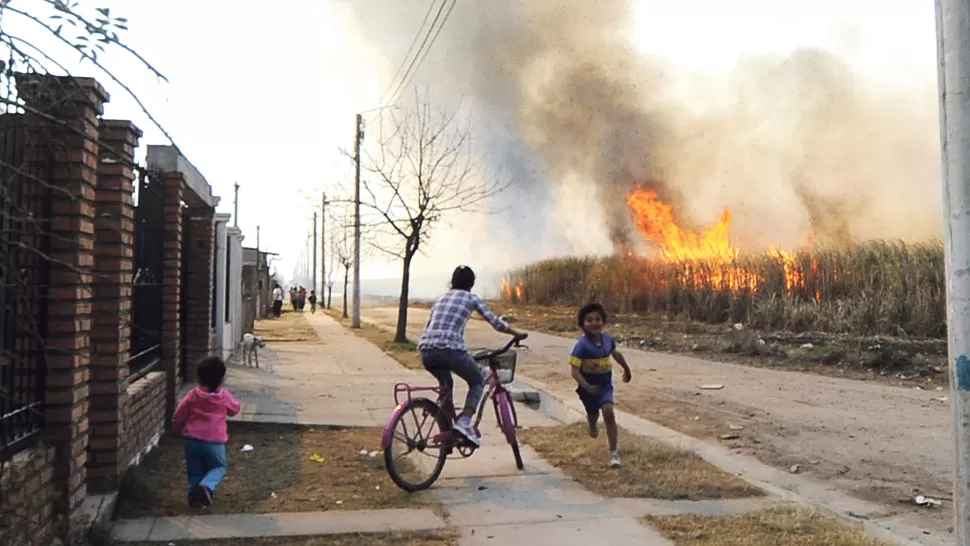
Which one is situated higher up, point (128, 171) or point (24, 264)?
point (128, 171)

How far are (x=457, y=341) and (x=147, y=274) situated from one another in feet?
9.79

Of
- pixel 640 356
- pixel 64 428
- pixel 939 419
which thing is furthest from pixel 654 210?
pixel 64 428

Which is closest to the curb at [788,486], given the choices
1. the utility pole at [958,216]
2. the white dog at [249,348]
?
the utility pole at [958,216]

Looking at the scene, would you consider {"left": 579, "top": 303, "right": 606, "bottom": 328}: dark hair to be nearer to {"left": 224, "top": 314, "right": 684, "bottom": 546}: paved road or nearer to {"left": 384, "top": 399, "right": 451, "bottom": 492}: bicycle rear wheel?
{"left": 224, "top": 314, "right": 684, "bottom": 546}: paved road

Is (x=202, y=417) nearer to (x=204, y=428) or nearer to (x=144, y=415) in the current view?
(x=204, y=428)

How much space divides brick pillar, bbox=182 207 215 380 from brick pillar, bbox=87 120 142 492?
13.6ft

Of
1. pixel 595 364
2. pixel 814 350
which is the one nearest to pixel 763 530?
pixel 595 364

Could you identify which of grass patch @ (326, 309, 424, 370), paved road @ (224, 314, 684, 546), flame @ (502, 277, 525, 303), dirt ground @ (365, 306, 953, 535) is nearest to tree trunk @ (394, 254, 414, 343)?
grass patch @ (326, 309, 424, 370)

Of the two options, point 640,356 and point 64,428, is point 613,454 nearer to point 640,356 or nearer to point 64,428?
point 64,428

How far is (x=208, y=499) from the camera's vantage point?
15.9ft

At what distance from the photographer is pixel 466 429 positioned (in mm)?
5719

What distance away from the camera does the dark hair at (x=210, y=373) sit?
5.02 metres

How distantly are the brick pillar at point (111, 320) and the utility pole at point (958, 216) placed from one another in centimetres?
428

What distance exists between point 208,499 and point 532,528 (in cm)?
197
